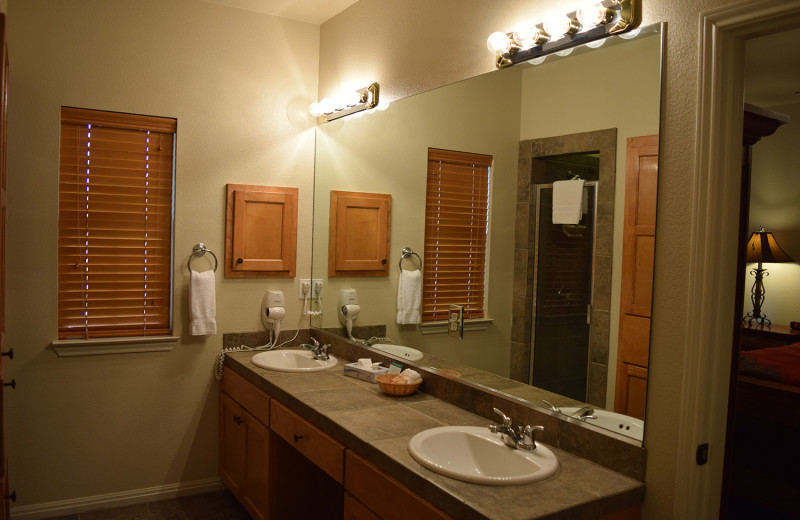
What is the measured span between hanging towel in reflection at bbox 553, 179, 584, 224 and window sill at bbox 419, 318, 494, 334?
531mm

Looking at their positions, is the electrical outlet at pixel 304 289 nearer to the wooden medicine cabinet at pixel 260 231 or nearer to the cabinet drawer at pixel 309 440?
the wooden medicine cabinet at pixel 260 231

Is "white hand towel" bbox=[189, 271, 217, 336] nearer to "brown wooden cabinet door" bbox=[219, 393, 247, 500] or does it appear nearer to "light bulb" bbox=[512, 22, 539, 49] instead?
"brown wooden cabinet door" bbox=[219, 393, 247, 500]

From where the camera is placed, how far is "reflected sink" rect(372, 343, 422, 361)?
2.75m

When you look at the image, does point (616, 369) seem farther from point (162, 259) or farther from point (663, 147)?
point (162, 259)

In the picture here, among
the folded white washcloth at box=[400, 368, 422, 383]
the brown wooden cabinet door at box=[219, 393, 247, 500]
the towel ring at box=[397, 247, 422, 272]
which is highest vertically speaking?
the towel ring at box=[397, 247, 422, 272]

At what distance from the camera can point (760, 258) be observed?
17.4ft

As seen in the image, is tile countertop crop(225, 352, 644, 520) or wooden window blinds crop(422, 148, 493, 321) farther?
wooden window blinds crop(422, 148, 493, 321)

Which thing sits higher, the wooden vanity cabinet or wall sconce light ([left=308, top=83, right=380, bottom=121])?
wall sconce light ([left=308, top=83, right=380, bottom=121])

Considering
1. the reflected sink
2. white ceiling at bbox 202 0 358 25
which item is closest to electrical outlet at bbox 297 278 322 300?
the reflected sink

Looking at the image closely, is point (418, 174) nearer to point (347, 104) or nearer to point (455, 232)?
point (455, 232)

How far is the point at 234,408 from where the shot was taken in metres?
3.14

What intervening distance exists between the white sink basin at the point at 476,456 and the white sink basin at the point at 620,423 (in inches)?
7.1

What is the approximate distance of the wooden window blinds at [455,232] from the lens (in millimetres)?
2406

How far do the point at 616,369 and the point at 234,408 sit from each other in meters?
2.06
